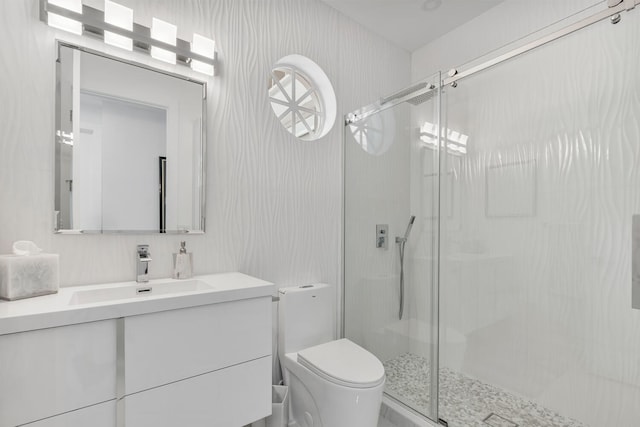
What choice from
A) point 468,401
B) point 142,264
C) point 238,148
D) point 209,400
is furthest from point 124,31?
point 468,401

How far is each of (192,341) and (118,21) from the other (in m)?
1.38

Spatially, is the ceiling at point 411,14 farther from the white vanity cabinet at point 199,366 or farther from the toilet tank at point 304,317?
the white vanity cabinet at point 199,366

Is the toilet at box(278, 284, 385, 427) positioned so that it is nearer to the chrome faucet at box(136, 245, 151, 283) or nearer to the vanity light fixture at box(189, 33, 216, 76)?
the chrome faucet at box(136, 245, 151, 283)

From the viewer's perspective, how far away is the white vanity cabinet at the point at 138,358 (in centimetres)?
90

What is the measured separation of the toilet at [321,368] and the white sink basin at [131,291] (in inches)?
21.4

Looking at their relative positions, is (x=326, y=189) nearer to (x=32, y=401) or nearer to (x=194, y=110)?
(x=194, y=110)

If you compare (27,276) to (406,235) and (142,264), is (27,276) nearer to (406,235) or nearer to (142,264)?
(142,264)

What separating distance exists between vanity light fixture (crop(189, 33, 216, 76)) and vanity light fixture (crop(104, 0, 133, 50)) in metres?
0.27

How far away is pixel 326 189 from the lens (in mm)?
2096

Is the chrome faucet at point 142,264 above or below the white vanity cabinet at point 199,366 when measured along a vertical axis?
above

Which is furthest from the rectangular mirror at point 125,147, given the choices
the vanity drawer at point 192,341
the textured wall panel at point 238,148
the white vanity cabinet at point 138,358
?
the vanity drawer at point 192,341

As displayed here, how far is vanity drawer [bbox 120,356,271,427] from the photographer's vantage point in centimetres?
107

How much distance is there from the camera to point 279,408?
5.23 feet

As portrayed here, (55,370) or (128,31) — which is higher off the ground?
(128,31)
